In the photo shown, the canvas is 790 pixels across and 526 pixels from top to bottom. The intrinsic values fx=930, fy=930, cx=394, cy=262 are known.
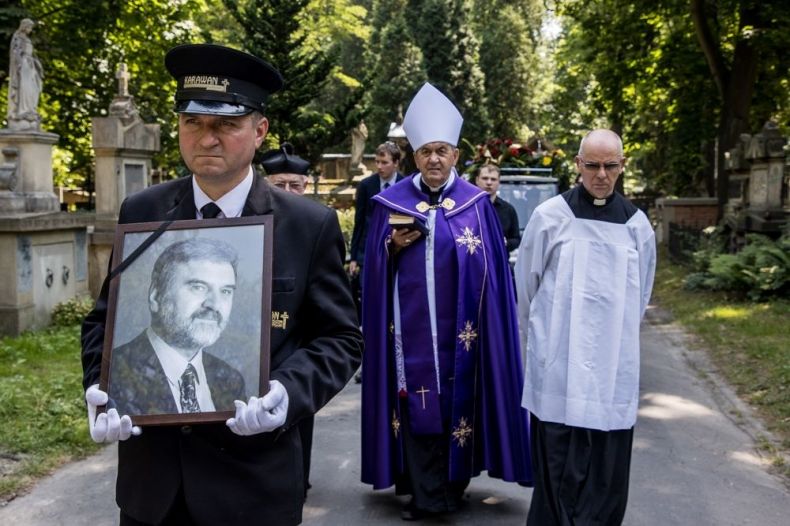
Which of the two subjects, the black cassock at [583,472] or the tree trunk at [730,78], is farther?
the tree trunk at [730,78]

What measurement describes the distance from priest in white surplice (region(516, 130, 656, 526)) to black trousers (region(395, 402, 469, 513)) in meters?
0.78

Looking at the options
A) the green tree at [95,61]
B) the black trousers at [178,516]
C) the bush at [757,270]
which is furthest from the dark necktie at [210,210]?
the green tree at [95,61]

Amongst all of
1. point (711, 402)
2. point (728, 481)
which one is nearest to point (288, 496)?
point (728, 481)

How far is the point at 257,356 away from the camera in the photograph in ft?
7.64

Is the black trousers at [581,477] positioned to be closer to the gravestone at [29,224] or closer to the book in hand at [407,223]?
the book in hand at [407,223]

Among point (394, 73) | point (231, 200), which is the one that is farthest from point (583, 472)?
point (394, 73)

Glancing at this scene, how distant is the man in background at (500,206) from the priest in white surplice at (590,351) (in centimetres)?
320

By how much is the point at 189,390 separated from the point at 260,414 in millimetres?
219

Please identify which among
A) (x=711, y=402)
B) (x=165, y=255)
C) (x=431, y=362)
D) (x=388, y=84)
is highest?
(x=388, y=84)

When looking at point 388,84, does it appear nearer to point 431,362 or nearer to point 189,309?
point 431,362

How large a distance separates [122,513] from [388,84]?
40.0 metres

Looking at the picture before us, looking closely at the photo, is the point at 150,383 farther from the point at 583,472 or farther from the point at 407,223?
the point at 407,223

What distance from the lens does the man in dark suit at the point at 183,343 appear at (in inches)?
91.0

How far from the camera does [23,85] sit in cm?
1224
